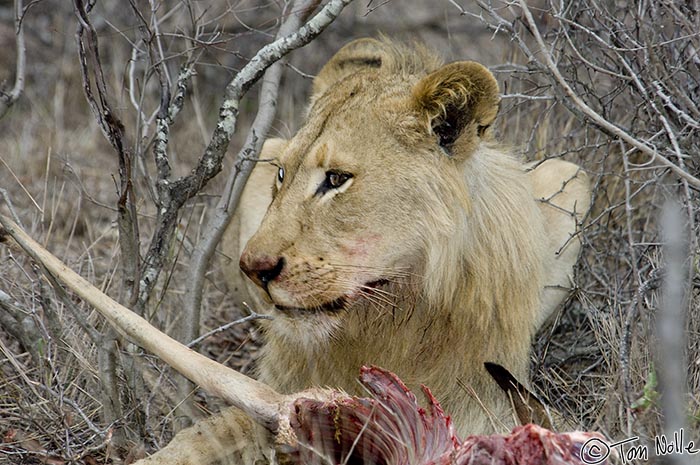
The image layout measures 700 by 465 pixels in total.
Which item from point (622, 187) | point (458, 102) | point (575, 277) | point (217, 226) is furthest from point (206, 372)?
point (622, 187)

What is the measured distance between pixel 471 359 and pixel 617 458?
0.87m

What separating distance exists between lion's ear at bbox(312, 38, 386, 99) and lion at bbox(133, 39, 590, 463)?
0.30 metres

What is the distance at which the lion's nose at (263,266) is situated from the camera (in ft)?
9.44

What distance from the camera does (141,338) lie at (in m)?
2.85

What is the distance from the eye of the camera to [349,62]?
3.90 meters

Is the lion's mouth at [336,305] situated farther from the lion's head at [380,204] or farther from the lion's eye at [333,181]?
the lion's eye at [333,181]

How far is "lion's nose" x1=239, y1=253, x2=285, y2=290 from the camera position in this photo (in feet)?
9.44

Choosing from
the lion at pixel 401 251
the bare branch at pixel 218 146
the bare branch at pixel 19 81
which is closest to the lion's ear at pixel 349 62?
the lion at pixel 401 251

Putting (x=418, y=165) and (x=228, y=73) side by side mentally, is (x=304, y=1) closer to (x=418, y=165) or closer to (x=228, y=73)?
(x=418, y=165)

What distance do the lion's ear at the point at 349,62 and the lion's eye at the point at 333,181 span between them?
0.87 meters

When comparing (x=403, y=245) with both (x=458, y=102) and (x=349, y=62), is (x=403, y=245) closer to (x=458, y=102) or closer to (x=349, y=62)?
(x=458, y=102)

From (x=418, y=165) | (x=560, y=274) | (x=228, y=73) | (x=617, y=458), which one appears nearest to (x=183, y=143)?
(x=228, y=73)

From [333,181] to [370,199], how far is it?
14 cm

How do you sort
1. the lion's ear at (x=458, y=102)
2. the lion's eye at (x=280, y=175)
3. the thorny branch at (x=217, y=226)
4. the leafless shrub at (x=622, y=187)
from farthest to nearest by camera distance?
the thorny branch at (x=217, y=226), the lion's eye at (x=280, y=175), the lion's ear at (x=458, y=102), the leafless shrub at (x=622, y=187)
